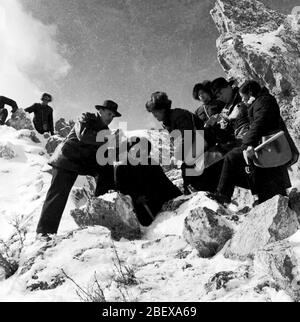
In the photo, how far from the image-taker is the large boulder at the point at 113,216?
4746 millimetres

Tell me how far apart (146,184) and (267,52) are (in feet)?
49.2

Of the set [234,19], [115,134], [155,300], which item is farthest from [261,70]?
[155,300]

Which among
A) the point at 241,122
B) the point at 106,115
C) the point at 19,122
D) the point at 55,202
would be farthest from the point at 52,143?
the point at 241,122

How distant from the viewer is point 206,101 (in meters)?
6.40

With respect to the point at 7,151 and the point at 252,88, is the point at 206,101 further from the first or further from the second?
the point at 7,151

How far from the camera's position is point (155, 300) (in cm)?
269

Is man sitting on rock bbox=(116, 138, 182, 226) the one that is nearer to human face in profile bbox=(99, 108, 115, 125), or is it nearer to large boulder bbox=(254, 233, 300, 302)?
human face in profile bbox=(99, 108, 115, 125)

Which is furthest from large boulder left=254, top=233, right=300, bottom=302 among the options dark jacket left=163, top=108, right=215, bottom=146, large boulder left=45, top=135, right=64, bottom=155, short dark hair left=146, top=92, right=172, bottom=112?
large boulder left=45, top=135, right=64, bottom=155

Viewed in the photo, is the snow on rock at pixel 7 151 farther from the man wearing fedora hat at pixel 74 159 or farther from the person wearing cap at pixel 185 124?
the person wearing cap at pixel 185 124

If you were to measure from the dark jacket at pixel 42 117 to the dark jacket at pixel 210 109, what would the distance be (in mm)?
9529

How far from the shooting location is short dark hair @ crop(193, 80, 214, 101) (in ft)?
20.7

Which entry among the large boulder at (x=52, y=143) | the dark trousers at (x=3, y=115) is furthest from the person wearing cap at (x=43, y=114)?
the dark trousers at (x=3, y=115)

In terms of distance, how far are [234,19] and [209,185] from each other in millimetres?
20099
